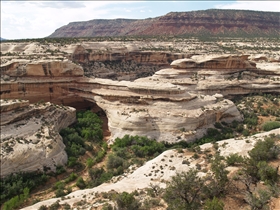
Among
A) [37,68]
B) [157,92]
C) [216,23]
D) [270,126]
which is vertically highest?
[216,23]

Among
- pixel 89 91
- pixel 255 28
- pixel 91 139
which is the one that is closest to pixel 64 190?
pixel 91 139

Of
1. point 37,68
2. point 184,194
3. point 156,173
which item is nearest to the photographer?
A: point 184,194

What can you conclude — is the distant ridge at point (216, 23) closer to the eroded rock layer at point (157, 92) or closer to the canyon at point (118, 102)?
the canyon at point (118, 102)

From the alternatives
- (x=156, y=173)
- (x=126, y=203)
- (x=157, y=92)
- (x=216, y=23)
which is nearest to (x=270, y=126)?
(x=157, y=92)

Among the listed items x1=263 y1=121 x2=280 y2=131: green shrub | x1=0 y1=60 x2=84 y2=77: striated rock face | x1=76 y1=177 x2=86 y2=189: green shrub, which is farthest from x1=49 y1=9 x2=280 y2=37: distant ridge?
x1=76 y1=177 x2=86 y2=189: green shrub

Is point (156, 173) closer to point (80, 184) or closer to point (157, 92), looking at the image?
point (80, 184)

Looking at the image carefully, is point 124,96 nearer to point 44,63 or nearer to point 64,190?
point 44,63
